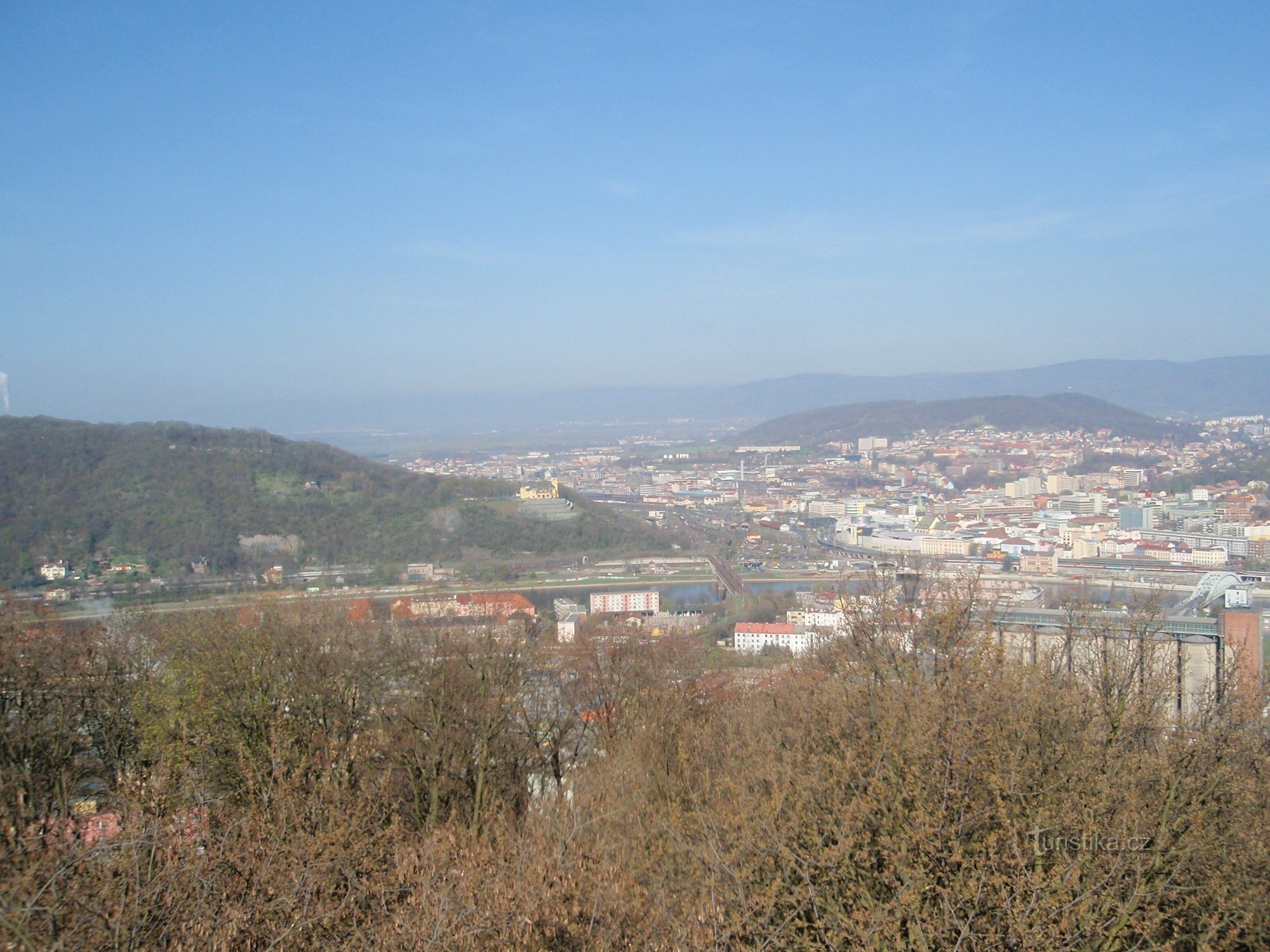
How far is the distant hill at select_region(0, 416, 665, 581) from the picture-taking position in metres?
16.3

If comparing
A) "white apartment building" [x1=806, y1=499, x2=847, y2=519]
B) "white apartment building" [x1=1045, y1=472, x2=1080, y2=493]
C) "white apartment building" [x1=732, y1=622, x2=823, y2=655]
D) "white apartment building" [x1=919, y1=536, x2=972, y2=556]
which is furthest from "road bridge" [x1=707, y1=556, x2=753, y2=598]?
"white apartment building" [x1=1045, y1=472, x2=1080, y2=493]

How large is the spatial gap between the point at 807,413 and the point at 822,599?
4973 centimetres

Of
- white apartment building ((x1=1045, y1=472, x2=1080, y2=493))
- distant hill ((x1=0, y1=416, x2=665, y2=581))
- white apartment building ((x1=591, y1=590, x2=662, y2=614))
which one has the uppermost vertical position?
distant hill ((x1=0, y1=416, x2=665, y2=581))

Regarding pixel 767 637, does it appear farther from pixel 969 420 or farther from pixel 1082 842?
pixel 969 420

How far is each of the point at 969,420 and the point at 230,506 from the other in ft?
131

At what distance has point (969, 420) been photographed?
159 ft

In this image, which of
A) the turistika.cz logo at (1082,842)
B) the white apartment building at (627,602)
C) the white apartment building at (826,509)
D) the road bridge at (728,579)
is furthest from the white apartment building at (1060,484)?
the turistika.cz logo at (1082,842)

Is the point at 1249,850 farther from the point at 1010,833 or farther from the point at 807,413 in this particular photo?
the point at 807,413

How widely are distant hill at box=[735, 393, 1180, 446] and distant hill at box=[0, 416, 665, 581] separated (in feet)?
93.2

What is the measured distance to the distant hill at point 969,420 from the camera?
43812 mm

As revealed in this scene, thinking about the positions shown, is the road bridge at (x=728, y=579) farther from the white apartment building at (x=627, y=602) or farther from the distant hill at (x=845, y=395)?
the distant hill at (x=845, y=395)

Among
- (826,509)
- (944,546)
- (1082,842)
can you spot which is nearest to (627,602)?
(944,546)

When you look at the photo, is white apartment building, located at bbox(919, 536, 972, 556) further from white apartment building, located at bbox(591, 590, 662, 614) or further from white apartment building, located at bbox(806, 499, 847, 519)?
white apartment building, located at bbox(806, 499, 847, 519)

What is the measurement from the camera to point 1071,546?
19.5 metres
